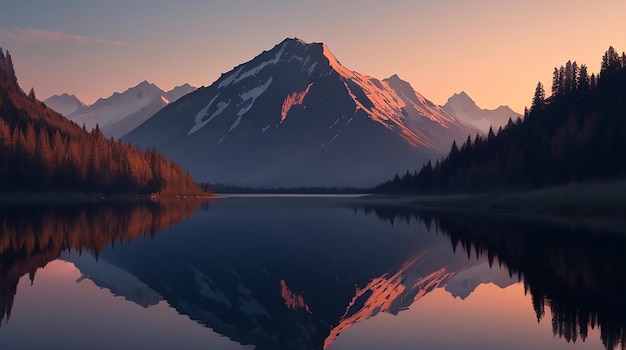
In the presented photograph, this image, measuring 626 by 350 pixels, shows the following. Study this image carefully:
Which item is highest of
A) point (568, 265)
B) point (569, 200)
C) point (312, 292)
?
point (569, 200)

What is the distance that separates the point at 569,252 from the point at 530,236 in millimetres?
14372

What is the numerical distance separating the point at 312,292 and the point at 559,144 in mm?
95460

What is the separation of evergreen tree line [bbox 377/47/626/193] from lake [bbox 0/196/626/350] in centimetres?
4627

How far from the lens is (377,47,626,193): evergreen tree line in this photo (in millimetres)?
101438

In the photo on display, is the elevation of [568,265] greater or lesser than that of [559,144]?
lesser

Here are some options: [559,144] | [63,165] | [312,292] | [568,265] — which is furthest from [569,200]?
[63,165]

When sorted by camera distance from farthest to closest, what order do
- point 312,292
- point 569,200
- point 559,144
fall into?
point 559,144 < point 569,200 < point 312,292

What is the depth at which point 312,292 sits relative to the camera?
105 ft

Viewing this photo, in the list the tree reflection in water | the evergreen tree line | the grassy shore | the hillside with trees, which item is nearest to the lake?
the tree reflection in water

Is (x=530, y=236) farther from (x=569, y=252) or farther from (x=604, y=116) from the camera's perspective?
(x=604, y=116)

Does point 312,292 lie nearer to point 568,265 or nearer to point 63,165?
point 568,265

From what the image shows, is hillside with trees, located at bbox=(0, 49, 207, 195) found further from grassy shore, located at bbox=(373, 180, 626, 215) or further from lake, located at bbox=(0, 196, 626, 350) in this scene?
lake, located at bbox=(0, 196, 626, 350)

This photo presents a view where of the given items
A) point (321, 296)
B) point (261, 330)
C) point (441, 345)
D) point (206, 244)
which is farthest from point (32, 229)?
point (441, 345)

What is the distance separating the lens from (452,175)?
17200 centimetres
